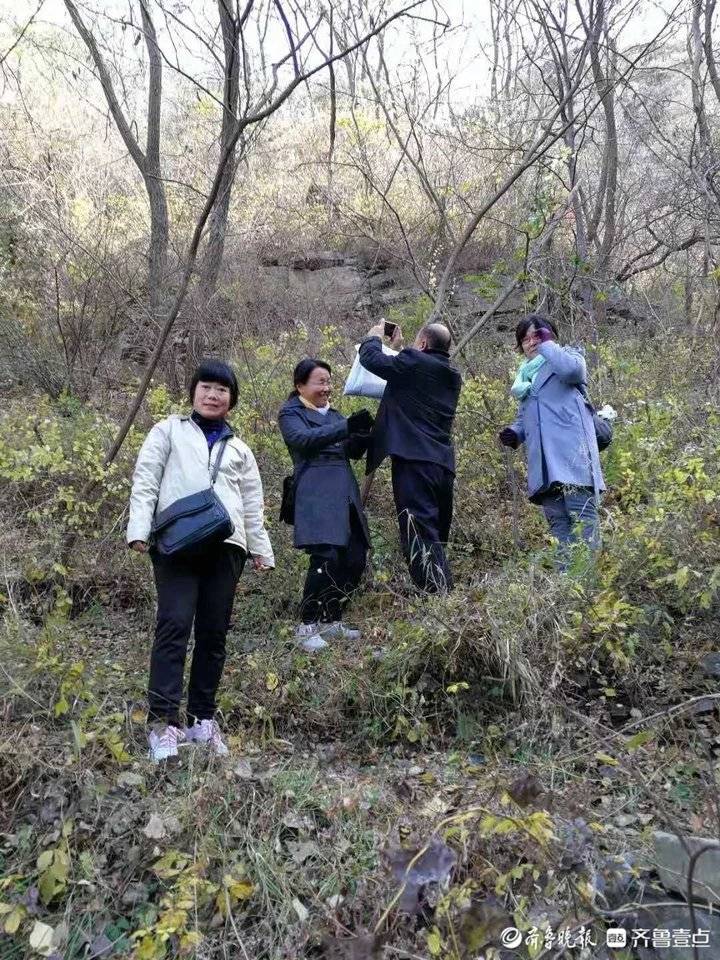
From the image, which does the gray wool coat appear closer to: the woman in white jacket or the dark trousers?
the dark trousers

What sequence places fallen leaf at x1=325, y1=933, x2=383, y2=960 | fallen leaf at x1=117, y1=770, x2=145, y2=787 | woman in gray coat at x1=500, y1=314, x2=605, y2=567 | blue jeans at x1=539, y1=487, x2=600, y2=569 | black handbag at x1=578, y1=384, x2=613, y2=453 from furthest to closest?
black handbag at x1=578, y1=384, x2=613, y2=453 → woman in gray coat at x1=500, y1=314, x2=605, y2=567 → blue jeans at x1=539, y1=487, x2=600, y2=569 → fallen leaf at x1=117, y1=770, x2=145, y2=787 → fallen leaf at x1=325, y1=933, x2=383, y2=960

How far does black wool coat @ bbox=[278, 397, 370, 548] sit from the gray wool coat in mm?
1125

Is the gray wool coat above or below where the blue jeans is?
above

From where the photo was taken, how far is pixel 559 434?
14.8 feet

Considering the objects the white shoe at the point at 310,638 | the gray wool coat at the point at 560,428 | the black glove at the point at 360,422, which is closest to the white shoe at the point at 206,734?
the white shoe at the point at 310,638

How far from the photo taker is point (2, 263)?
26.0 ft

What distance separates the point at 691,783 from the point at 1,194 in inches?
362

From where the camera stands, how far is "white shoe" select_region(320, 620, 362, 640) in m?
4.34

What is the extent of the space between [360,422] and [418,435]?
0.37 metres

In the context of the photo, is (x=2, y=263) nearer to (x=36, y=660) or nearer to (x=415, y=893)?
(x=36, y=660)

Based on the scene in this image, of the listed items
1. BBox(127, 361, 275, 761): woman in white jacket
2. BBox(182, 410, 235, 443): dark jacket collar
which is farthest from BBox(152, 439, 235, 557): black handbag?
BBox(182, 410, 235, 443): dark jacket collar

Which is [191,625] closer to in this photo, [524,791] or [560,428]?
[524,791]

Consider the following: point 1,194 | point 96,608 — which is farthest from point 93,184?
point 96,608

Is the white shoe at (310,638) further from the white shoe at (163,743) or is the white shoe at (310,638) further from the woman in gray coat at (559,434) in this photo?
the woman in gray coat at (559,434)
